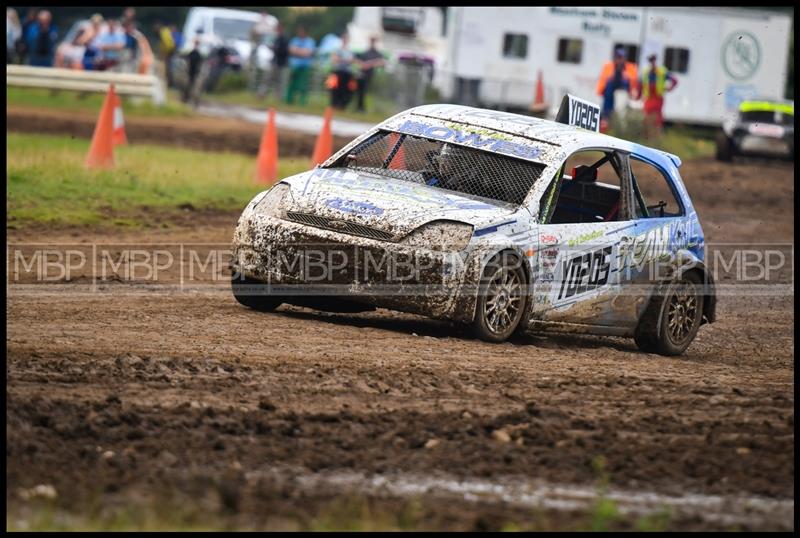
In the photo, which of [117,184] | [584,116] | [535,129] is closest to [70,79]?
[117,184]

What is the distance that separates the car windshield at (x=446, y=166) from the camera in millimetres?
9414

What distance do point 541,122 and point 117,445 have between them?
5.31 m

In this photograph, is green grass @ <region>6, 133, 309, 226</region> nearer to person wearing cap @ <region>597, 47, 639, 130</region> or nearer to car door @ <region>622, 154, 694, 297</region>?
car door @ <region>622, 154, 694, 297</region>

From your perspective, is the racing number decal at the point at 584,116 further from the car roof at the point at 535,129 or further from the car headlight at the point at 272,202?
the car headlight at the point at 272,202

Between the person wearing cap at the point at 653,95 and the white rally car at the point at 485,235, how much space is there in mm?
17904

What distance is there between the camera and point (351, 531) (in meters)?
4.79

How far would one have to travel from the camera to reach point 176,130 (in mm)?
25766

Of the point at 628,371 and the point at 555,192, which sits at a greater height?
the point at 555,192

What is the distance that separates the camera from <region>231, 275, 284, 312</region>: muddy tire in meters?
9.48

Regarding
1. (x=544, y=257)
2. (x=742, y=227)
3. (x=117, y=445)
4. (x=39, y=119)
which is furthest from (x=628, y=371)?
(x=39, y=119)

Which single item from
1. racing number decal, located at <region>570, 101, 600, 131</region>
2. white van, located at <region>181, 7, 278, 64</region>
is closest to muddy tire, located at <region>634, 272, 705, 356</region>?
racing number decal, located at <region>570, 101, 600, 131</region>

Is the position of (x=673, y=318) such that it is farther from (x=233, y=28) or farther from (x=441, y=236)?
(x=233, y=28)

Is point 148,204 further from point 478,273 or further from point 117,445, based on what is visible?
point 117,445

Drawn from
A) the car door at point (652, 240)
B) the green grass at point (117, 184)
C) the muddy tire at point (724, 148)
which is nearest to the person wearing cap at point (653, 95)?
the muddy tire at point (724, 148)
